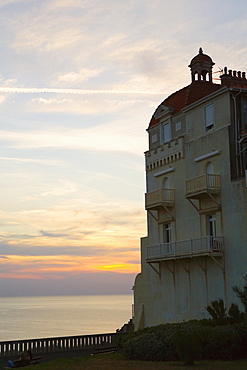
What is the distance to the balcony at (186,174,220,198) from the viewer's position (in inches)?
1332

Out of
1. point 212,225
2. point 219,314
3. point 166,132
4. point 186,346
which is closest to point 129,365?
point 186,346

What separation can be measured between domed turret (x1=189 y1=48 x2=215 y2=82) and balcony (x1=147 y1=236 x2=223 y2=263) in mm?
12670

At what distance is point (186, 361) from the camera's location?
21.4 m

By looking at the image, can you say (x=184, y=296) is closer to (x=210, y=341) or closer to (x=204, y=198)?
(x=204, y=198)

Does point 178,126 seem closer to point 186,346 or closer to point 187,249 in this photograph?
point 187,249

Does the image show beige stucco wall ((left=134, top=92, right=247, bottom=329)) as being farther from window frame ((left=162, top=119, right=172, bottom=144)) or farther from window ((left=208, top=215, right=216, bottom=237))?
window frame ((left=162, top=119, right=172, bottom=144))

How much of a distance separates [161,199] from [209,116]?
699 cm

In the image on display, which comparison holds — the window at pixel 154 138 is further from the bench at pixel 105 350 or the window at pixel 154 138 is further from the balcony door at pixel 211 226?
the bench at pixel 105 350

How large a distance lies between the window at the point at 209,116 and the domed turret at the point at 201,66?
17.0ft

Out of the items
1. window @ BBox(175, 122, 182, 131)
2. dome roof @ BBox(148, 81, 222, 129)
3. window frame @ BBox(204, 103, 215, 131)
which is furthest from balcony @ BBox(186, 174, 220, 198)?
dome roof @ BBox(148, 81, 222, 129)

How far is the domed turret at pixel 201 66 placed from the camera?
133 feet

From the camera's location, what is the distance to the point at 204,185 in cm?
3397

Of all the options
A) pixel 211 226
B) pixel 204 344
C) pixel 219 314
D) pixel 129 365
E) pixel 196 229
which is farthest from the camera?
pixel 196 229

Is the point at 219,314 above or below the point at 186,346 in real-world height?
above
